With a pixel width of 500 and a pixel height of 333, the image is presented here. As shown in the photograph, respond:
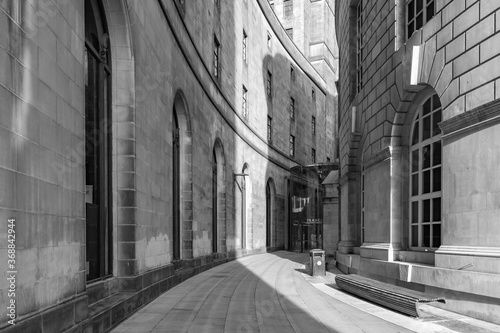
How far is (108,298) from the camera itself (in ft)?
31.4

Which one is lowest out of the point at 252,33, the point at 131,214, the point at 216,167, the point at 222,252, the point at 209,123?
the point at 222,252

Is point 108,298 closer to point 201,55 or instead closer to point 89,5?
point 89,5

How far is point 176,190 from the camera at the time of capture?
55.4 ft

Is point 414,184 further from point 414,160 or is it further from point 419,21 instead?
point 419,21

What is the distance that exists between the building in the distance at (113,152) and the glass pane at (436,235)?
7.25m

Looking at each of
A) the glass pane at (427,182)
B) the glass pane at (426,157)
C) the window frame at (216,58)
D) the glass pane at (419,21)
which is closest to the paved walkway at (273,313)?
the glass pane at (427,182)

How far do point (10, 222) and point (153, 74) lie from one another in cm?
816

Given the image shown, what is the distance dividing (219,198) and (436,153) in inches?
Result: 536

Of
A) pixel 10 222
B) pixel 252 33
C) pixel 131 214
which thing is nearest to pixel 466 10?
pixel 131 214

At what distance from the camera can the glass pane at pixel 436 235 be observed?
11586 mm

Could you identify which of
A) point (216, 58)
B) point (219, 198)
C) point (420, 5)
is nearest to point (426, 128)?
point (420, 5)

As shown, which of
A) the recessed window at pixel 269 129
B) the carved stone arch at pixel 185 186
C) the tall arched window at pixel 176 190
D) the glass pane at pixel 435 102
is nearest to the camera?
the glass pane at pixel 435 102

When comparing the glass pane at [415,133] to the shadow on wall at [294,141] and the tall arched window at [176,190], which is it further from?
the shadow on wall at [294,141]

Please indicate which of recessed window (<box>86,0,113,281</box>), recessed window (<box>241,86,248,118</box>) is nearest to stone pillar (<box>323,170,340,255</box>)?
recessed window (<box>241,86,248,118</box>)
